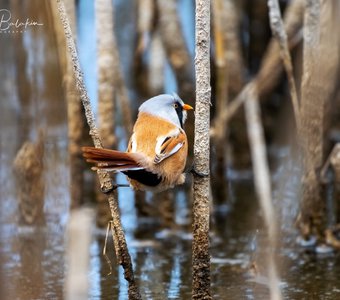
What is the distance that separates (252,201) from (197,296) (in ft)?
9.87

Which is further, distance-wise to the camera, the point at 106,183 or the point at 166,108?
the point at 166,108

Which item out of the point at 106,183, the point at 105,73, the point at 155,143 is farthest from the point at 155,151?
the point at 105,73

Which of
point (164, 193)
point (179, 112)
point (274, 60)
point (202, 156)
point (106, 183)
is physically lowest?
Result: point (164, 193)

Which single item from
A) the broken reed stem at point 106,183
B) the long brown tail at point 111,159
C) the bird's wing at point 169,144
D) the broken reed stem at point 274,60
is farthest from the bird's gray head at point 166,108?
the broken reed stem at point 274,60

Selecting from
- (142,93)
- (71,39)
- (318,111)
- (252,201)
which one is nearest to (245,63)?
(142,93)

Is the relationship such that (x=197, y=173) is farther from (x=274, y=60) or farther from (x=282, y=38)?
(x=274, y=60)

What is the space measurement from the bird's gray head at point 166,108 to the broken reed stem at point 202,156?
74 cm

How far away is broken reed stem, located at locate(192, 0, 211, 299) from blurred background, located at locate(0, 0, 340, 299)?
0.40 metres

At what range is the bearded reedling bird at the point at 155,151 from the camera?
4534 mm

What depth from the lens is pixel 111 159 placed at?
4.32m

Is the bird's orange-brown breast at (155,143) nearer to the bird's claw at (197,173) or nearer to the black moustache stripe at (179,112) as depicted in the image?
the black moustache stripe at (179,112)

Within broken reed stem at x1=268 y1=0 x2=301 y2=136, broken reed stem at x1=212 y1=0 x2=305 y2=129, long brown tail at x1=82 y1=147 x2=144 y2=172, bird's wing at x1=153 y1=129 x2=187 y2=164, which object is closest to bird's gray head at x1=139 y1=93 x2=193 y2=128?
bird's wing at x1=153 y1=129 x2=187 y2=164

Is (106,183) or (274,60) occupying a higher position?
(274,60)

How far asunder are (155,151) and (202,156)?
0.38 metres
